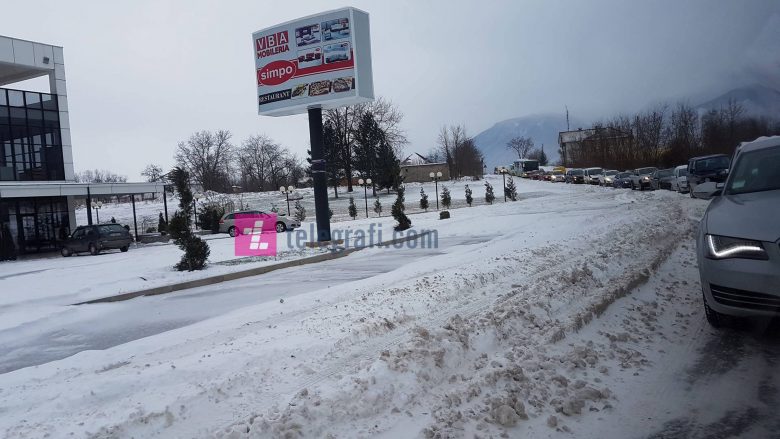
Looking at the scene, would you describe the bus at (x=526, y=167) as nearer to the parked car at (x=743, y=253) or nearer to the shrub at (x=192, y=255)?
the shrub at (x=192, y=255)

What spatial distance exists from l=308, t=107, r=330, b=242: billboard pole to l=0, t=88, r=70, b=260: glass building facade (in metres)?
17.9

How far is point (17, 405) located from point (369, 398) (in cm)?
292

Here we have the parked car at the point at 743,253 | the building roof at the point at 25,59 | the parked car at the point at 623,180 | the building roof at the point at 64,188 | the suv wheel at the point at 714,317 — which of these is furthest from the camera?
the parked car at the point at 623,180

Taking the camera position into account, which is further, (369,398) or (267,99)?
(267,99)

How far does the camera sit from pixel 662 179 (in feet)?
109

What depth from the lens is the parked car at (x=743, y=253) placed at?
4.25 m

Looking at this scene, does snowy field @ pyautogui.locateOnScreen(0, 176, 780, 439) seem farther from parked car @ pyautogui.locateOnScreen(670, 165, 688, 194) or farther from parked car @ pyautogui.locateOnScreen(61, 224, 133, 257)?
parked car @ pyautogui.locateOnScreen(670, 165, 688, 194)

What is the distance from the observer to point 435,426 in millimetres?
3637

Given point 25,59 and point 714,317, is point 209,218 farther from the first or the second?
point 714,317

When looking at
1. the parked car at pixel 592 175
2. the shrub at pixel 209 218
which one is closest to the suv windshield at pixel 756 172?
the shrub at pixel 209 218

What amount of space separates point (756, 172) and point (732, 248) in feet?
6.82

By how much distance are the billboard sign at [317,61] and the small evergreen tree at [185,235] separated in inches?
285

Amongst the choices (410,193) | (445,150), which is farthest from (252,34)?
(445,150)

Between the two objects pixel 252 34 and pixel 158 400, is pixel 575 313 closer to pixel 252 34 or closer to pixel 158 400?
pixel 158 400
